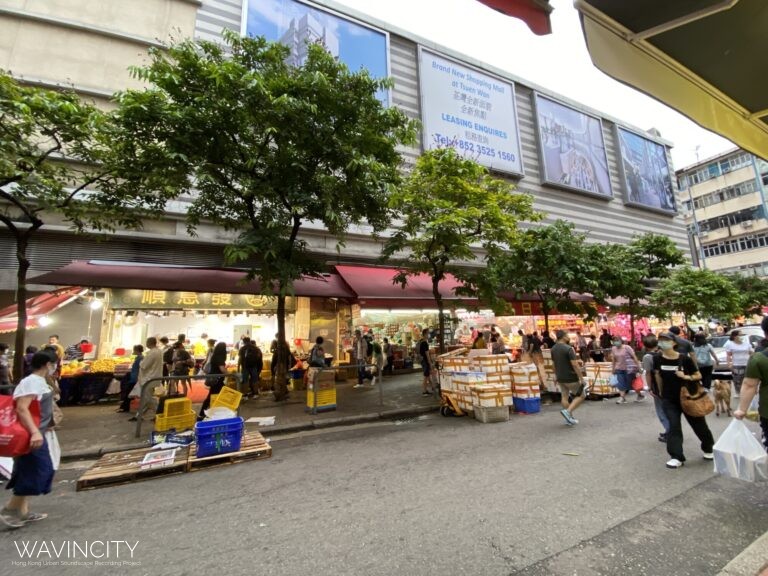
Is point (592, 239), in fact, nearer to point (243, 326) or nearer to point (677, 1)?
point (243, 326)

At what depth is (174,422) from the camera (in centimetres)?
709

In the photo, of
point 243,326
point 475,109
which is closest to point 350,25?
point 475,109

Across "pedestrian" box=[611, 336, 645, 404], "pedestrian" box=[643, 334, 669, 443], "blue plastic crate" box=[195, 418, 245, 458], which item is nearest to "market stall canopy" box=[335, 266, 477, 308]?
"pedestrian" box=[611, 336, 645, 404]

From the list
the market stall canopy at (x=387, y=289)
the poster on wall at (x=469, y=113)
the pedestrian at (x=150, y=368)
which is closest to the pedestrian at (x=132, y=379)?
the pedestrian at (x=150, y=368)

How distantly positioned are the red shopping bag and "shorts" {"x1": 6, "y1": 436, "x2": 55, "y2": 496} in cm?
28

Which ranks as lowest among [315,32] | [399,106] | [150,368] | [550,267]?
[150,368]

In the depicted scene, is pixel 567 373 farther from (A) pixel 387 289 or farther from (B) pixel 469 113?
(B) pixel 469 113

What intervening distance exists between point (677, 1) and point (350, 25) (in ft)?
54.3

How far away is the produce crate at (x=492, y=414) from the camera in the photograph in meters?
7.53

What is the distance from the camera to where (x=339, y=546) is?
315 centimetres

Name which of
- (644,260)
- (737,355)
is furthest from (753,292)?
(737,355)

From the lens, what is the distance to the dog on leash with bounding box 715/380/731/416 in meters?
7.25

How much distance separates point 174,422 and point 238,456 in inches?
94.9

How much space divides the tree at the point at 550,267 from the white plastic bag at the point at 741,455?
8457mm
